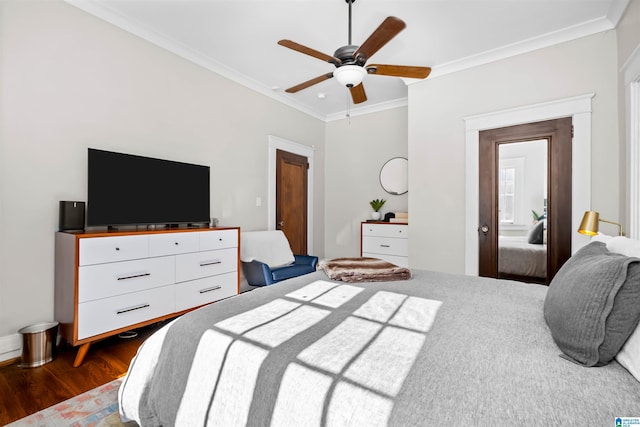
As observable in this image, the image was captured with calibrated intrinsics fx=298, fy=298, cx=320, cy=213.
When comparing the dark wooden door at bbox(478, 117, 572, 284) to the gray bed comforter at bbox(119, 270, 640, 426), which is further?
the dark wooden door at bbox(478, 117, 572, 284)

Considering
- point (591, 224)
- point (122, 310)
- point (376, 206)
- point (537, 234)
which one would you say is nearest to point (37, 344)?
point (122, 310)

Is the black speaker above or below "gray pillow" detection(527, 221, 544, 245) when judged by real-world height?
above

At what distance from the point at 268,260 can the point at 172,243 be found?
1.29 meters

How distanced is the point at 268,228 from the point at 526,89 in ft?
11.0

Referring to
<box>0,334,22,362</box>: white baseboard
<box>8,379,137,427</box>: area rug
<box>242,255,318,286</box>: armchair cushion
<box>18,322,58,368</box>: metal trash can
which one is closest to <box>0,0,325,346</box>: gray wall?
<box>0,334,22,362</box>: white baseboard

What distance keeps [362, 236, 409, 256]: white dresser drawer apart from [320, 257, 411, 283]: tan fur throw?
Answer: 2.02 m

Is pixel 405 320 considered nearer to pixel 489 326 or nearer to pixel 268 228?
pixel 489 326

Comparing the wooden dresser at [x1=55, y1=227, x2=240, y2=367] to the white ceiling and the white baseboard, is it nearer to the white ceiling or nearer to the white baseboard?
the white baseboard

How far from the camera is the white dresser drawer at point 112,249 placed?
202 cm

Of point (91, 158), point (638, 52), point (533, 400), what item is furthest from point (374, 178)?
point (533, 400)

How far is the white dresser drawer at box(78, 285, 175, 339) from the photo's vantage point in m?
2.04

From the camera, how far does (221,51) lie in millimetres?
3182

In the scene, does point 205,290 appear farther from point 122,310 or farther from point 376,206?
point 376,206

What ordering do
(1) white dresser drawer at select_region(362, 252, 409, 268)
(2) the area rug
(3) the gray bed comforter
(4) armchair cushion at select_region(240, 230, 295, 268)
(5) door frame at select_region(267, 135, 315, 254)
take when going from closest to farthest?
(3) the gray bed comforter → (2) the area rug → (4) armchair cushion at select_region(240, 230, 295, 268) → (1) white dresser drawer at select_region(362, 252, 409, 268) → (5) door frame at select_region(267, 135, 315, 254)
